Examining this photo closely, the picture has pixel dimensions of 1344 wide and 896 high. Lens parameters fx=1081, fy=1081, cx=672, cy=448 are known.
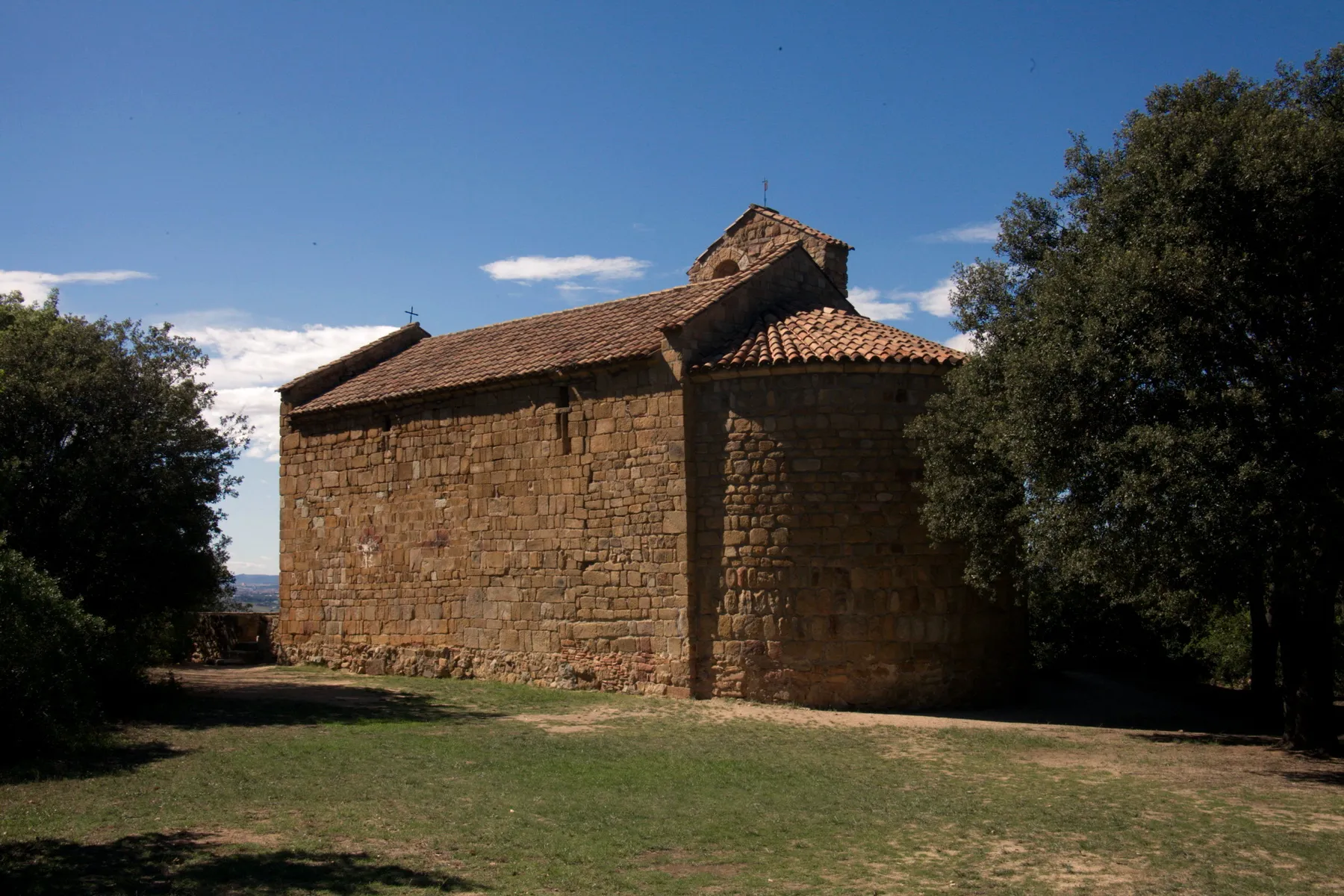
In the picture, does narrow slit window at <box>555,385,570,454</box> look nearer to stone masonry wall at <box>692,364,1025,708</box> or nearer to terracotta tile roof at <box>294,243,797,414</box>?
terracotta tile roof at <box>294,243,797,414</box>

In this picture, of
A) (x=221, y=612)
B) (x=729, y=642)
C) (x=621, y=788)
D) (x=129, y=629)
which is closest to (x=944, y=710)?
(x=729, y=642)

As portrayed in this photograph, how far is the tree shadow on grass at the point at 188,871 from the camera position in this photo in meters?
6.94

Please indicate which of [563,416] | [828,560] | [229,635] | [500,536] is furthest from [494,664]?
[229,635]

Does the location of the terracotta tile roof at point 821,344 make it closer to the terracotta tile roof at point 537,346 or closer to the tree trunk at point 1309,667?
the terracotta tile roof at point 537,346

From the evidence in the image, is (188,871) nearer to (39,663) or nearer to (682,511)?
(39,663)

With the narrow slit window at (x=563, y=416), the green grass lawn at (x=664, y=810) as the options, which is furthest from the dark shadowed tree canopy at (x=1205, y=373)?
the narrow slit window at (x=563, y=416)

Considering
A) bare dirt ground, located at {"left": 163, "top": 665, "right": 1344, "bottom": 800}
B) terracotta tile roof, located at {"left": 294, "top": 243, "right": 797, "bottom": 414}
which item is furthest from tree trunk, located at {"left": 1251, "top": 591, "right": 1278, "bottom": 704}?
terracotta tile roof, located at {"left": 294, "top": 243, "right": 797, "bottom": 414}

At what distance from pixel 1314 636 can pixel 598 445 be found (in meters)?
10.4

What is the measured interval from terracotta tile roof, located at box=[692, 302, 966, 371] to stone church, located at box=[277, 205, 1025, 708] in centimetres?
5

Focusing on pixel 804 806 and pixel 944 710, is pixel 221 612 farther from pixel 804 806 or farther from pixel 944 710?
pixel 804 806

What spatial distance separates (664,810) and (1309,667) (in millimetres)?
8546

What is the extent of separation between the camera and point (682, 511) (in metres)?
16.5

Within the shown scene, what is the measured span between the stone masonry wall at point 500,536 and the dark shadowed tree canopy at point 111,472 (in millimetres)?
4470

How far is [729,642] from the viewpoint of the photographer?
52.9ft
